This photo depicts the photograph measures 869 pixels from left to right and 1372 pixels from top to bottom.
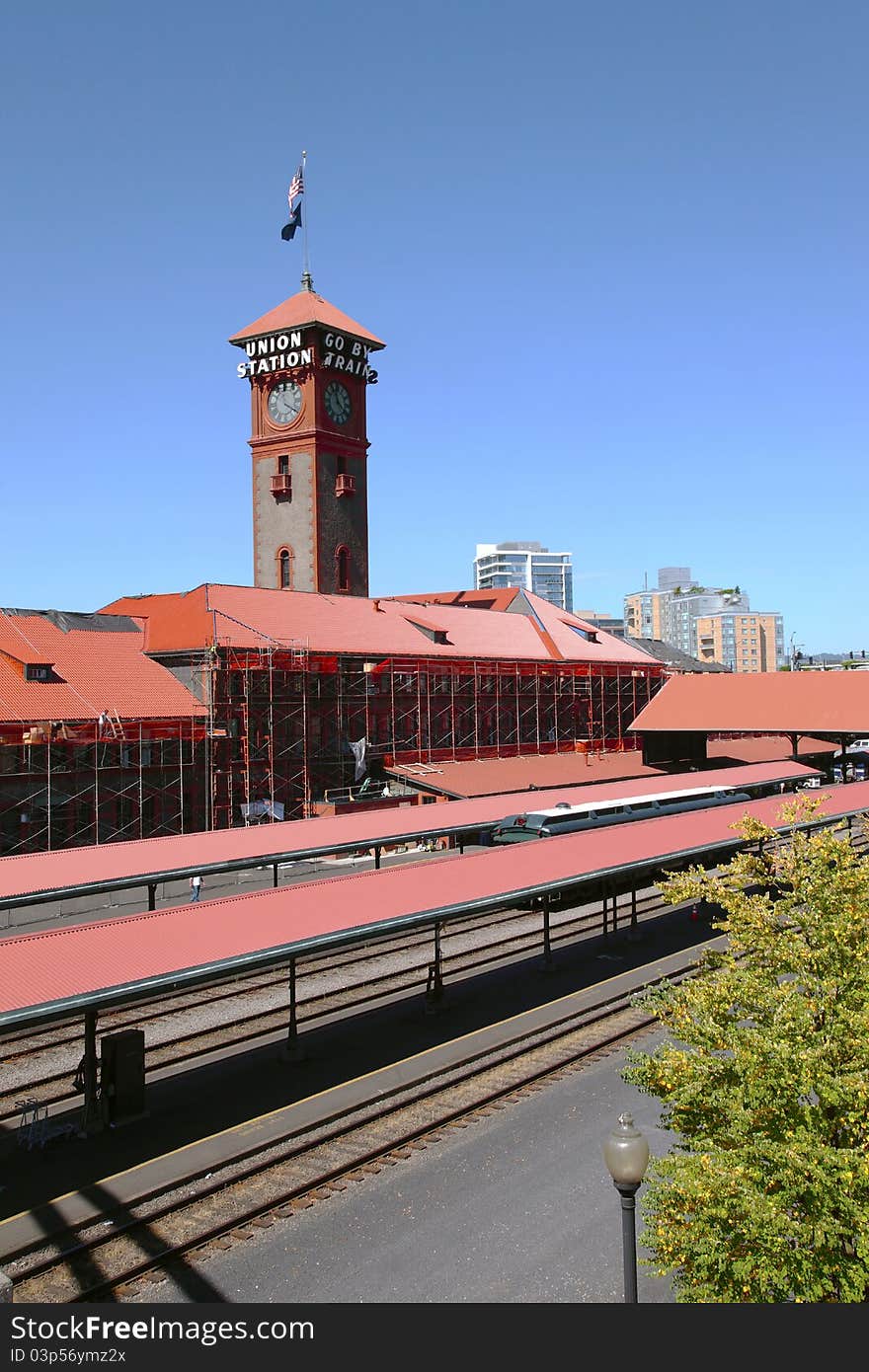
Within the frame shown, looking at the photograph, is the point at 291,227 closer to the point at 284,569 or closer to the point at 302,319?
the point at 302,319

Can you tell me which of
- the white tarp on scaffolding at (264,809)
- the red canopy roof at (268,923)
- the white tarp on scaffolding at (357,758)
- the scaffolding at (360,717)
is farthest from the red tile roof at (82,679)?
the red canopy roof at (268,923)

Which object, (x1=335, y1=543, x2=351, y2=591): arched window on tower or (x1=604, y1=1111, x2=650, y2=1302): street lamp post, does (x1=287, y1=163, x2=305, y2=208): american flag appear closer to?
(x1=335, y1=543, x2=351, y2=591): arched window on tower

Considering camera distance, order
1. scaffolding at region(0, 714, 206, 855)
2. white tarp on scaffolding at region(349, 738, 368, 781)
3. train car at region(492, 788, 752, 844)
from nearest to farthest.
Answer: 1. train car at region(492, 788, 752, 844)
2. scaffolding at region(0, 714, 206, 855)
3. white tarp on scaffolding at region(349, 738, 368, 781)

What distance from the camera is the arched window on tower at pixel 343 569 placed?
253ft

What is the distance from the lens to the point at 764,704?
65.1 metres

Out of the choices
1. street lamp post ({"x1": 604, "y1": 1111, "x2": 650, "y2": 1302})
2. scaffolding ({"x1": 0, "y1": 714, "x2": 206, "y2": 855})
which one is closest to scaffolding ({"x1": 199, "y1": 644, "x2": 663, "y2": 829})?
scaffolding ({"x1": 0, "y1": 714, "x2": 206, "y2": 855})

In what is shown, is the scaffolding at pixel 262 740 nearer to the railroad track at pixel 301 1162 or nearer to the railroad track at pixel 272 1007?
the railroad track at pixel 272 1007

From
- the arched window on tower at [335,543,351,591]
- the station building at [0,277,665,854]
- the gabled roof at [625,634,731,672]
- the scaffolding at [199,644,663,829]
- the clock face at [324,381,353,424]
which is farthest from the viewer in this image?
the gabled roof at [625,634,731,672]

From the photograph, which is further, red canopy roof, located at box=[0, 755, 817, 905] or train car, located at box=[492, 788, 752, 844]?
train car, located at box=[492, 788, 752, 844]

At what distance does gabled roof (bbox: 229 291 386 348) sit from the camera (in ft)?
256

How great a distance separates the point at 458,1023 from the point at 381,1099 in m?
5.18

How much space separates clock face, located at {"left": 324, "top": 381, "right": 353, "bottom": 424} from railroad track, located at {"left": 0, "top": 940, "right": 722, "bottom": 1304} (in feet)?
195

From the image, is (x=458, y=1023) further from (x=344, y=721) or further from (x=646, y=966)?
(x=344, y=721)

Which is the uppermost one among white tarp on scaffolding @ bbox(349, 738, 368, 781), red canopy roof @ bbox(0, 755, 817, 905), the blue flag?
the blue flag
